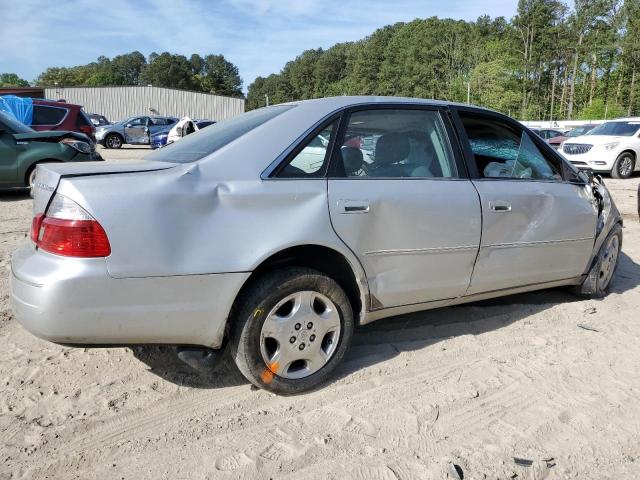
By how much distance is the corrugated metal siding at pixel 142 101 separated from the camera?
41.9 meters

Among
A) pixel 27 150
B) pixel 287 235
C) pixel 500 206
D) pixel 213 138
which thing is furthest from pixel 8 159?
pixel 500 206

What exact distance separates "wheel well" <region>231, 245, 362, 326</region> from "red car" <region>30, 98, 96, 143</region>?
40.5 ft

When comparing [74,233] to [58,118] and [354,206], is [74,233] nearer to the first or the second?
[354,206]

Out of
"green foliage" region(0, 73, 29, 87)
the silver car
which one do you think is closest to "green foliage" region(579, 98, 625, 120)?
the silver car

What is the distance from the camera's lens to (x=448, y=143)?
3.53 meters

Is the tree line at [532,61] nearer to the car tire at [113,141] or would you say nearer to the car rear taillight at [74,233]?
the car tire at [113,141]

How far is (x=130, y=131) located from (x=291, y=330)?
82.9 feet

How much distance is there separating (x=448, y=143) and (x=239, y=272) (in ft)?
5.49

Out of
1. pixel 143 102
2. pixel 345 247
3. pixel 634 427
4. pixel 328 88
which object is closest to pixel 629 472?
pixel 634 427

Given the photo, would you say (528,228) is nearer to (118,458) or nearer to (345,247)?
(345,247)

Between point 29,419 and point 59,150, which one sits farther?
point 59,150

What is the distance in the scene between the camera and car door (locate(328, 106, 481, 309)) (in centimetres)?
301

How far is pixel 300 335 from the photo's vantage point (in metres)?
2.89

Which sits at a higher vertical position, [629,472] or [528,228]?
[528,228]
